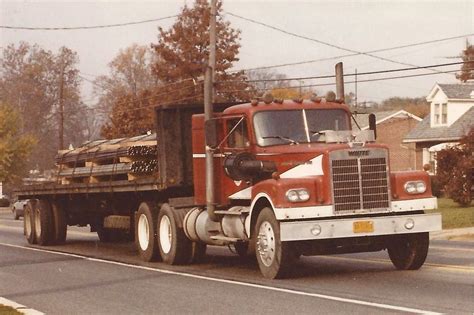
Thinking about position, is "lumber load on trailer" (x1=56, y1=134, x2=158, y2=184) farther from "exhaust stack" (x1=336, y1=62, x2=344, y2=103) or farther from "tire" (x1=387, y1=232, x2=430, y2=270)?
"tire" (x1=387, y1=232, x2=430, y2=270)

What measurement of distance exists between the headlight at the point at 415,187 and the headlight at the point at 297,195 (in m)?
1.62

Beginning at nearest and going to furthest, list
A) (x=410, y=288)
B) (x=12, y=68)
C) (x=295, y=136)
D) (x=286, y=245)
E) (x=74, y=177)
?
(x=410, y=288) → (x=286, y=245) → (x=295, y=136) → (x=74, y=177) → (x=12, y=68)

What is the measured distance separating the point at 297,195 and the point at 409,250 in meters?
2.32

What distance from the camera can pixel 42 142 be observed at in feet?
364

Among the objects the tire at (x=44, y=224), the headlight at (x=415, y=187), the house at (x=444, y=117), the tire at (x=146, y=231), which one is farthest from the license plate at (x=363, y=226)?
the house at (x=444, y=117)

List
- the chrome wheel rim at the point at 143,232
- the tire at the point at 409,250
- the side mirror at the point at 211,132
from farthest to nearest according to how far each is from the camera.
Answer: the chrome wheel rim at the point at 143,232, the side mirror at the point at 211,132, the tire at the point at 409,250

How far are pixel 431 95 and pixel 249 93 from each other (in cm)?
1137

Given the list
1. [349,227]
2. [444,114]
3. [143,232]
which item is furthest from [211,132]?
[444,114]

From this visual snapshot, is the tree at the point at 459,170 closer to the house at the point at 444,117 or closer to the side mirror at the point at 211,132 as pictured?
the house at the point at 444,117

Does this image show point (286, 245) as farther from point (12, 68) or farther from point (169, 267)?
point (12, 68)

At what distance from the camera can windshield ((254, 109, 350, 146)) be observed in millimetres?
14766

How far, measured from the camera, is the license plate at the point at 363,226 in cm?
1327

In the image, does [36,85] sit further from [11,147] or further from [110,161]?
[110,161]

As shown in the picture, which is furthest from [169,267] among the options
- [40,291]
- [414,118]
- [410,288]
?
[414,118]
